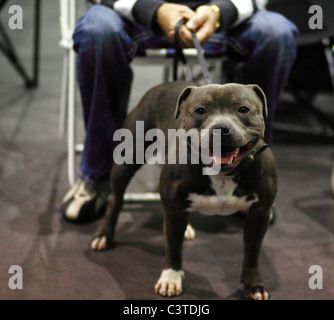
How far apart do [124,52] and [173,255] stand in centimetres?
64

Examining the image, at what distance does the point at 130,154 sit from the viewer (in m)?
1.45

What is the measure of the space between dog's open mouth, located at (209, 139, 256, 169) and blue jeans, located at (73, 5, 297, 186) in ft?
1.61

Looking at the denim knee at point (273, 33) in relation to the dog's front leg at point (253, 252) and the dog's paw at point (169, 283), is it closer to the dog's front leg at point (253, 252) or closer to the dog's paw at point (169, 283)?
the dog's front leg at point (253, 252)

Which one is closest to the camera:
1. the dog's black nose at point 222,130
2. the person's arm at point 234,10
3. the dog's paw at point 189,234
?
the dog's black nose at point 222,130

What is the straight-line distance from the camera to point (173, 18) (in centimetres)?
138

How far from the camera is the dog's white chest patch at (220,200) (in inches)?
45.3

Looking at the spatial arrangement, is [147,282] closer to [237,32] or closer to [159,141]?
[159,141]

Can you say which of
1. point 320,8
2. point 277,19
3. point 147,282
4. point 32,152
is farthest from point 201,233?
point 320,8

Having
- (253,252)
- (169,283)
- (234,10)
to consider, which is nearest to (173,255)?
(169,283)

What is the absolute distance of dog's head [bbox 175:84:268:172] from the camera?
0.98 meters

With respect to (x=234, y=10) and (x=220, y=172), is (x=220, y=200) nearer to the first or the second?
(x=220, y=172)

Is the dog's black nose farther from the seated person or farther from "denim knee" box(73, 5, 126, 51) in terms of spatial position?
"denim knee" box(73, 5, 126, 51)

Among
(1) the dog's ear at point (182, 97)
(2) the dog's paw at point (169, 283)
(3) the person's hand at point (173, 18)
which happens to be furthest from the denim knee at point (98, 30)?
(2) the dog's paw at point (169, 283)

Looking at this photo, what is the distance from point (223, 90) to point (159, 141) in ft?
1.23
